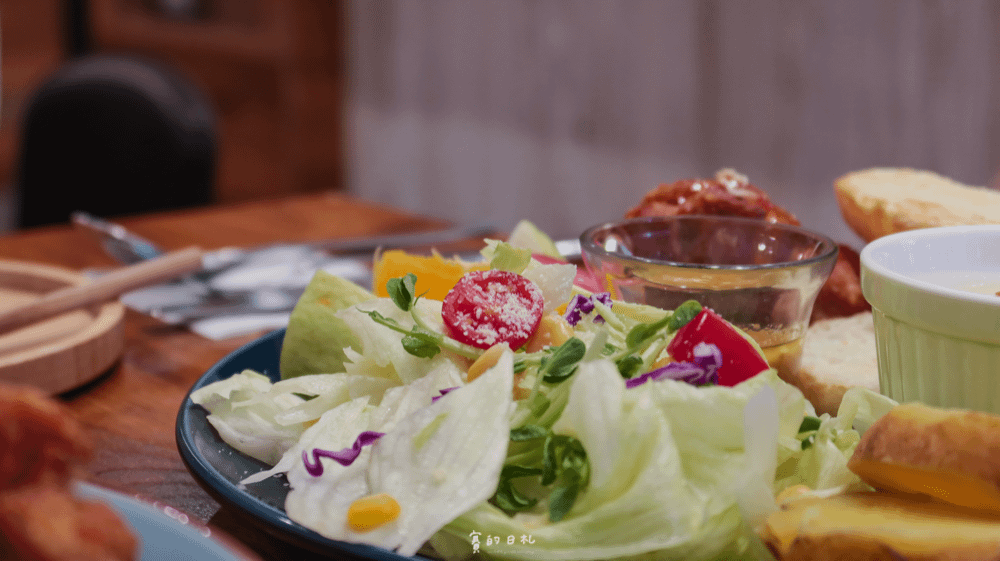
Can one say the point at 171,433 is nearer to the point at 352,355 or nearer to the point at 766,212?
the point at 352,355

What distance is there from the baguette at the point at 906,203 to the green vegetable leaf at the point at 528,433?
2.48ft

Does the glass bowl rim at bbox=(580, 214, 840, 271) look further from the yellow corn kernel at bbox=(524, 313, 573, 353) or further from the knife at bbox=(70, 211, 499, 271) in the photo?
the knife at bbox=(70, 211, 499, 271)

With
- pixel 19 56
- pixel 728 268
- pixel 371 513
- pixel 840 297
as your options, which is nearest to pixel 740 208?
pixel 840 297

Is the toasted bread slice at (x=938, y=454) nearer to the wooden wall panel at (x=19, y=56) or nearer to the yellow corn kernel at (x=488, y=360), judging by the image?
the yellow corn kernel at (x=488, y=360)

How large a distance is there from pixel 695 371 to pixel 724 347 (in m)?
0.06

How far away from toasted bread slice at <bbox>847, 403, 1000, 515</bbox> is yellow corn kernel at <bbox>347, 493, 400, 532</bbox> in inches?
15.2

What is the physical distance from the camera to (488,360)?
0.88 m

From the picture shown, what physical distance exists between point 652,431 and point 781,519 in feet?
0.41

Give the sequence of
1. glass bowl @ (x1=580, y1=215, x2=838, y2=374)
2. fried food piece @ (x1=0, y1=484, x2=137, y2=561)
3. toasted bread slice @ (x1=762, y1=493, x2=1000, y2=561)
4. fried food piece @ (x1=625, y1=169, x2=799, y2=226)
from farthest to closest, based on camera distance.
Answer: fried food piece @ (x1=625, y1=169, x2=799, y2=226) < glass bowl @ (x1=580, y1=215, x2=838, y2=374) < toasted bread slice @ (x1=762, y1=493, x2=1000, y2=561) < fried food piece @ (x1=0, y1=484, x2=137, y2=561)

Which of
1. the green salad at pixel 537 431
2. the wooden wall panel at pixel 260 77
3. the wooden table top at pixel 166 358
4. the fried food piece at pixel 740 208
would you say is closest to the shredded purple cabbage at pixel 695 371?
the green salad at pixel 537 431

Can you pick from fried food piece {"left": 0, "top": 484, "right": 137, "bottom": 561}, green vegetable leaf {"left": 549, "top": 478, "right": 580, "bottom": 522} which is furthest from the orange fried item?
green vegetable leaf {"left": 549, "top": 478, "right": 580, "bottom": 522}

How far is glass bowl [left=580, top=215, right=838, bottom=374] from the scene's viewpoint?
41.6 inches

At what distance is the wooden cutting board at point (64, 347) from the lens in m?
1.20

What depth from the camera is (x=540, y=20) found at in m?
4.50
